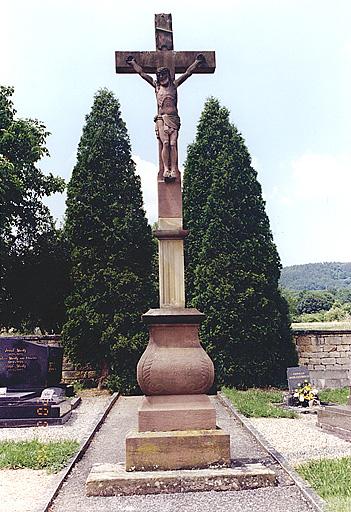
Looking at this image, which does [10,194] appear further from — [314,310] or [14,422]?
[314,310]

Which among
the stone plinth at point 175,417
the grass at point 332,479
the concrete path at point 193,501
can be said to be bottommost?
the concrete path at point 193,501

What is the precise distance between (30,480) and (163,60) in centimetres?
474

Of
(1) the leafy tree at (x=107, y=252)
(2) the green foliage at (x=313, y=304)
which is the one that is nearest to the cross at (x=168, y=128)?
(1) the leafy tree at (x=107, y=252)

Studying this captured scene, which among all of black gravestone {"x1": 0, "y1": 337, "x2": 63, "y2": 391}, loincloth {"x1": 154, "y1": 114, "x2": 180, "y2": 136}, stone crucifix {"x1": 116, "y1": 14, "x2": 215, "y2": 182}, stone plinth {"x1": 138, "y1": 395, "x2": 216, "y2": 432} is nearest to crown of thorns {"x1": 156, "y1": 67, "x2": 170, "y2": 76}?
stone crucifix {"x1": 116, "y1": 14, "x2": 215, "y2": 182}

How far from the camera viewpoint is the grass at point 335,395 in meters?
12.1

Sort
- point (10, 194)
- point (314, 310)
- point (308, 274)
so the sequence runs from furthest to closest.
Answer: point (308, 274) < point (314, 310) < point (10, 194)

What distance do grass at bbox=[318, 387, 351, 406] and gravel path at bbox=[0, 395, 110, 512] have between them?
207 inches

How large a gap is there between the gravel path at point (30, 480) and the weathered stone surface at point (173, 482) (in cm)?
51

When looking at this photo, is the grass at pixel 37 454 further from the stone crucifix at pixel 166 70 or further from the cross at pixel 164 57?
the cross at pixel 164 57

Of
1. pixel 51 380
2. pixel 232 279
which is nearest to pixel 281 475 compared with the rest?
pixel 51 380

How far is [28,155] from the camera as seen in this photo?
16.0 m

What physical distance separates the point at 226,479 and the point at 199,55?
4.44 m

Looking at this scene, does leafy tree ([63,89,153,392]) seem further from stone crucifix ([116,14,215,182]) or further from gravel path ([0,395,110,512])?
stone crucifix ([116,14,215,182])

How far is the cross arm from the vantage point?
21.3 ft
